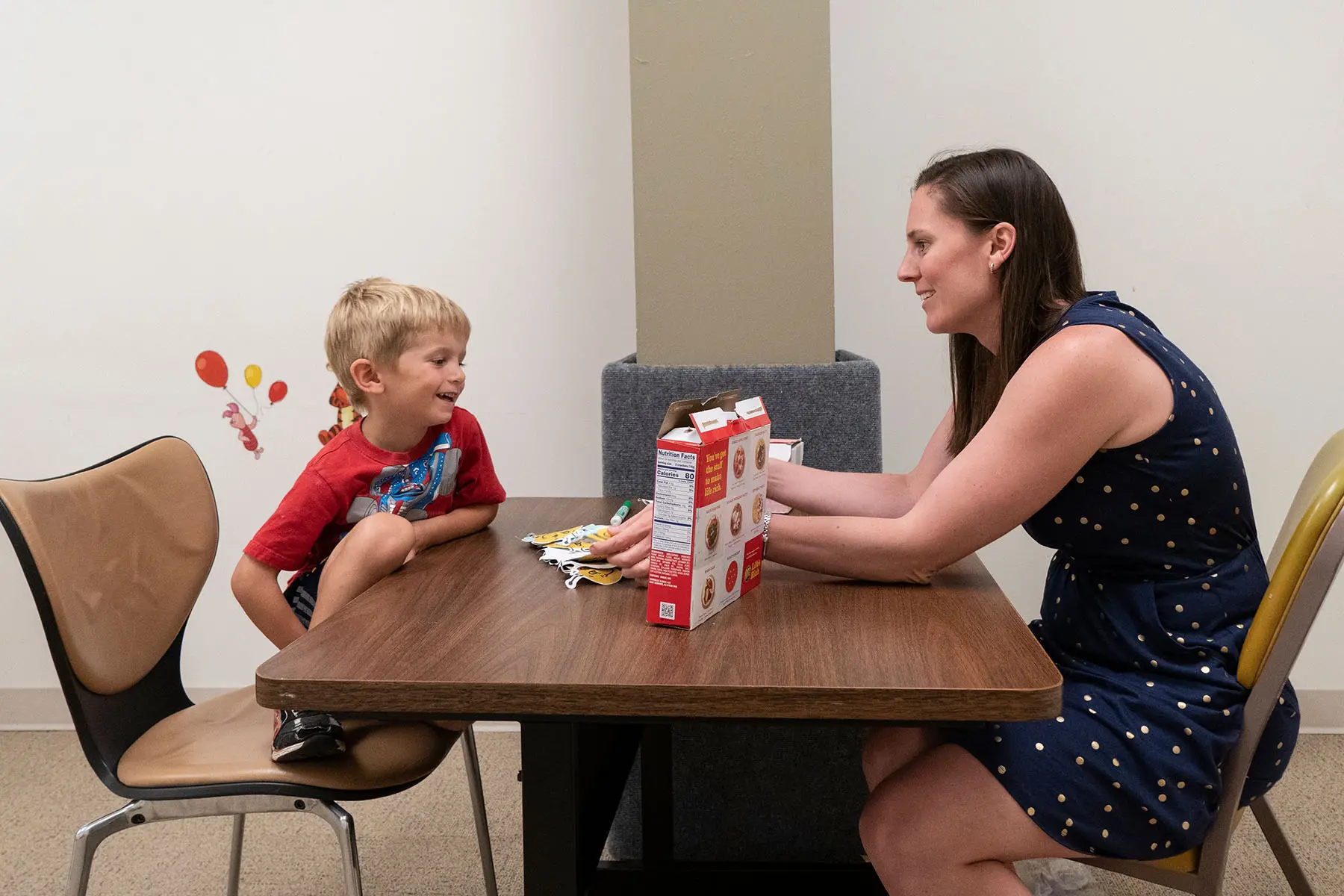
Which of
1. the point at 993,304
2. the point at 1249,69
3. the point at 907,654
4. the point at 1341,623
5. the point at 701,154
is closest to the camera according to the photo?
the point at 907,654

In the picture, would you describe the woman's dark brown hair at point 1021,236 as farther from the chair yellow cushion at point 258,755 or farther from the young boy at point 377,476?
the chair yellow cushion at point 258,755

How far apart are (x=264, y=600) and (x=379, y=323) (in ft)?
1.41

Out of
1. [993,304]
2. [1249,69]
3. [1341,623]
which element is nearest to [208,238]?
[993,304]

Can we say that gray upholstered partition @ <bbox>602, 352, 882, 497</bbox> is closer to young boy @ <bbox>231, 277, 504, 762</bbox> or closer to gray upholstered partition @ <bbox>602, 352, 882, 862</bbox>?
gray upholstered partition @ <bbox>602, 352, 882, 862</bbox>

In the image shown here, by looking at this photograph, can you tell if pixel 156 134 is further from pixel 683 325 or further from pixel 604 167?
pixel 683 325

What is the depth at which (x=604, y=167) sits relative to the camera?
9.00 feet

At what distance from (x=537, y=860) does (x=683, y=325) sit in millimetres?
1297

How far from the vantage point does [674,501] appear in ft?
3.71

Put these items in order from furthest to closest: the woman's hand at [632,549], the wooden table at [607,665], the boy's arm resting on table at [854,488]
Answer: the boy's arm resting on table at [854,488] < the woman's hand at [632,549] < the wooden table at [607,665]

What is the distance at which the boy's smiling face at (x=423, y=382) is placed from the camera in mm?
1602

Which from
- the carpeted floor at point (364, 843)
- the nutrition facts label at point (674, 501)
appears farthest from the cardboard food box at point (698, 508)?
the carpeted floor at point (364, 843)

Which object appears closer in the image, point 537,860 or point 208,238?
point 537,860

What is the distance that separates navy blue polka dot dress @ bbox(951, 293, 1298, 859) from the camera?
Result: 3.99ft

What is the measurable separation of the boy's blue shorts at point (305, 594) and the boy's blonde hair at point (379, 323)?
0.27m
